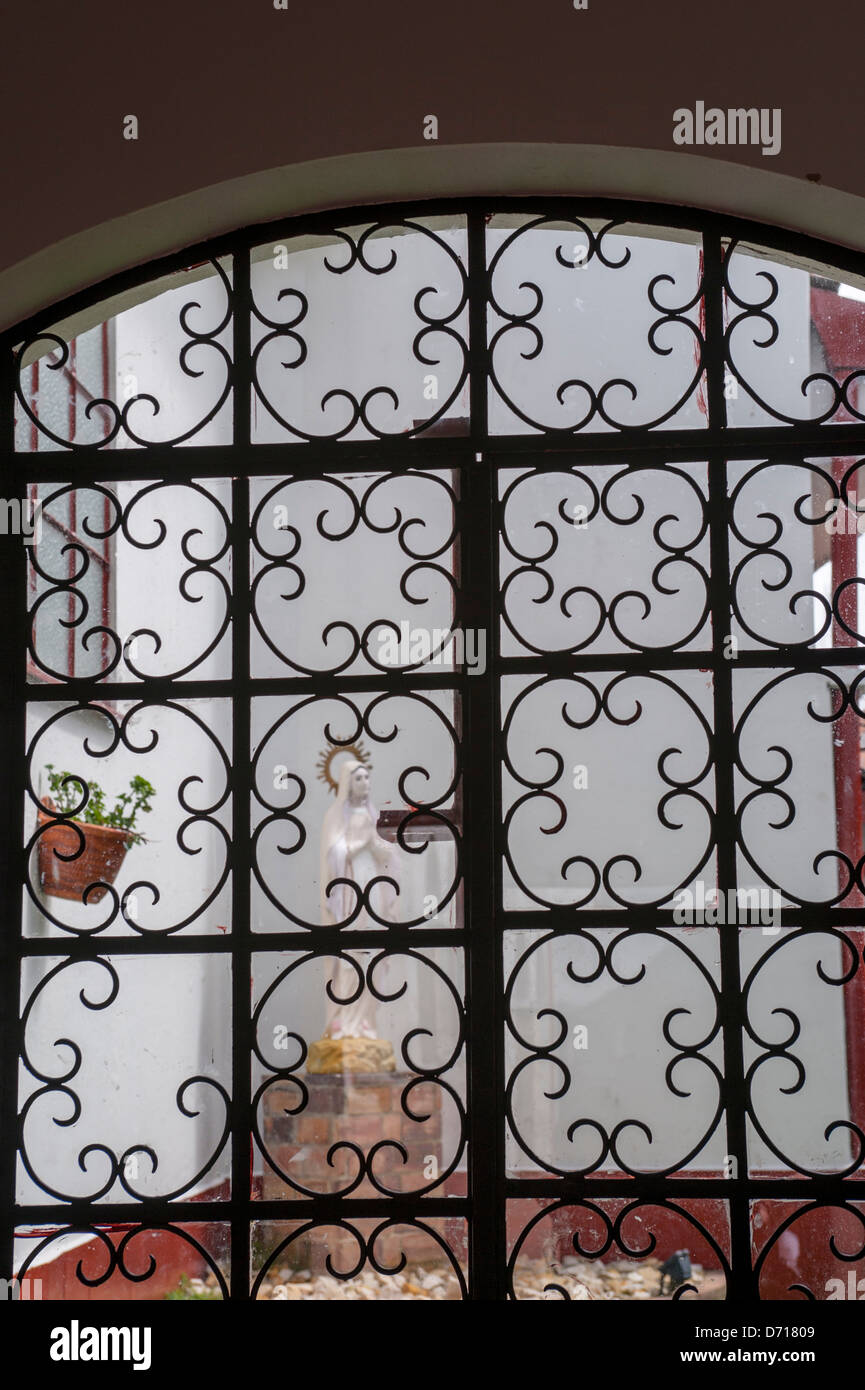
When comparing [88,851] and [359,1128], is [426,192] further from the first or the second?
[359,1128]

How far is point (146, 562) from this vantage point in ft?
9.21

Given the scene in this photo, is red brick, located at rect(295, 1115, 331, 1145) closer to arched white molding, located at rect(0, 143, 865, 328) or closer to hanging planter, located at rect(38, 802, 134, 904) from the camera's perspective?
hanging planter, located at rect(38, 802, 134, 904)

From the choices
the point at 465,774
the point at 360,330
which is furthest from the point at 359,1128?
the point at 360,330

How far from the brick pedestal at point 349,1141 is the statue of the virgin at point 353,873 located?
7cm

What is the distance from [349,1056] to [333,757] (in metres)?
0.55

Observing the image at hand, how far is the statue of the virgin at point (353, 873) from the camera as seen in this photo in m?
2.62

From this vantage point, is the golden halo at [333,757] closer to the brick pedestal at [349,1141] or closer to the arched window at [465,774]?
the arched window at [465,774]

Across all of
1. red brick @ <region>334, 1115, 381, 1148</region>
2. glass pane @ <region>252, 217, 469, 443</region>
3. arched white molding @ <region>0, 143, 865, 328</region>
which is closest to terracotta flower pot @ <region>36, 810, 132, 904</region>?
red brick @ <region>334, 1115, 381, 1148</region>

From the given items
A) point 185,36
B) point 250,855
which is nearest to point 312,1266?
point 250,855

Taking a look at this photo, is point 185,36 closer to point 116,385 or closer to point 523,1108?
point 116,385

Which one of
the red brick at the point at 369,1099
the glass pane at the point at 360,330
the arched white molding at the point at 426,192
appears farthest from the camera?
the glass pane at the point at 360,330

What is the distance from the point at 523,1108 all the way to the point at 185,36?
199 cm

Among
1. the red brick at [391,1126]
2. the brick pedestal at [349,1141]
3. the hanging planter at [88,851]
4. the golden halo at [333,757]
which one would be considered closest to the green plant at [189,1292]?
the brick pedestal at [349,1141]

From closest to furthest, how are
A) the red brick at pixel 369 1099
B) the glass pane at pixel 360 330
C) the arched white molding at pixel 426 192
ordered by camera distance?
the arched white molding at pixel 426 192 → the red brick at pixel 369 1099 → the glass pane at pixel 360 330
